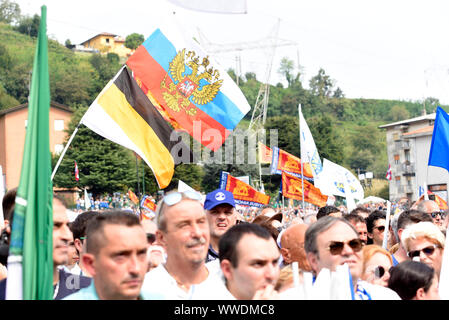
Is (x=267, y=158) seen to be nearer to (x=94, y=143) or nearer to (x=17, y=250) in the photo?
(x=17, y=250)

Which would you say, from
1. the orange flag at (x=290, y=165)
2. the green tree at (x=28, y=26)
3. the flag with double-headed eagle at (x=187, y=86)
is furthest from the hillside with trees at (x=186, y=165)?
the flag with double-headed eagle at (x=187, y=86)

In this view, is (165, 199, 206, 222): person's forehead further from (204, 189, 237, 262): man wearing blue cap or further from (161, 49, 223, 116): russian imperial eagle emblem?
(161, 49, 223, 116): russian imperial eagle emblem

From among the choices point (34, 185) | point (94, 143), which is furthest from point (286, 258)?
point (94, 143)

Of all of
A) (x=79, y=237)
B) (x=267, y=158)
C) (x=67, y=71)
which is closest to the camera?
(x=79, y=237)

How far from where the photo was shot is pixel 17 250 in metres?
3.20

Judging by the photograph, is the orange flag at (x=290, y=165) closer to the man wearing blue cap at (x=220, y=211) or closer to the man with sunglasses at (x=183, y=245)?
the man wearing blue cap at (x=220, y=211)

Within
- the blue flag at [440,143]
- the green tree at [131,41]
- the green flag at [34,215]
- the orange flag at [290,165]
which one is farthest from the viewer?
the green tree at [131,41]

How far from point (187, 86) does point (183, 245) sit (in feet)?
17.7

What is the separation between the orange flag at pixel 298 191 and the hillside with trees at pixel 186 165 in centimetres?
4110

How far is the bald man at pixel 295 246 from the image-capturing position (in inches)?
207

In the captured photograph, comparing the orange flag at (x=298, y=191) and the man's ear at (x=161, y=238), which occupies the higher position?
the orange flag at (x=298, y=191)

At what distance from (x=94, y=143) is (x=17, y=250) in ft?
201

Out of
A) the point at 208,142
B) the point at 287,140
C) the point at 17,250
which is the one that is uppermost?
the point at 287,140

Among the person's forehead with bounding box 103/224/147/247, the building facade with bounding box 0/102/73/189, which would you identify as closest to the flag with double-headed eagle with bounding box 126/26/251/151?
the person's forehead with bounding box 103/224/147/247
